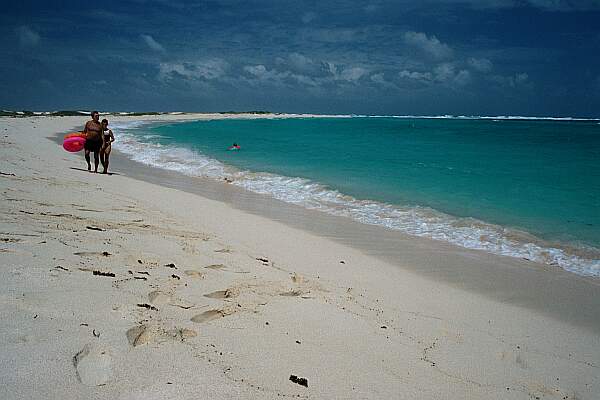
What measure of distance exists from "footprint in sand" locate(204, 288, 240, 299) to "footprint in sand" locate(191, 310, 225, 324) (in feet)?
1.04

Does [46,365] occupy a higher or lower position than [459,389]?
higher

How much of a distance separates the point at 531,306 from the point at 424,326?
63.5 inches

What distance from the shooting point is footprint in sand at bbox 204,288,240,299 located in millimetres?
3562

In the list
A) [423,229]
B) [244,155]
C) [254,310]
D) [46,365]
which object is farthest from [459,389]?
[244,155]

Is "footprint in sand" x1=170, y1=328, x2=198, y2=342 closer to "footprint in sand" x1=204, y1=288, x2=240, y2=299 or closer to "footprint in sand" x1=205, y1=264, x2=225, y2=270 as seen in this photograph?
"footprint in sand" x1=204, y1=288, x2=240, y2=299

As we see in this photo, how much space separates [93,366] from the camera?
231 centimetres

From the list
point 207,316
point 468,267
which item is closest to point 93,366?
point 207,316

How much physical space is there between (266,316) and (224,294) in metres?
0.56

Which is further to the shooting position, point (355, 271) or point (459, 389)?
point (355, 271)

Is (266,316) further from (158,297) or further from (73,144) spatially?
(73,144)

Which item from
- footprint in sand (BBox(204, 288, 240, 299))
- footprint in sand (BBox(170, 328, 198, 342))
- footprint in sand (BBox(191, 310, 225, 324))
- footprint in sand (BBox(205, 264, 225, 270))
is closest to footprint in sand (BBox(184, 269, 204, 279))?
footprint in sand (BBox(205, 264, 225, 270))

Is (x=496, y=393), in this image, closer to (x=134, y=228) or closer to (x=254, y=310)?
(x=254, y=310)

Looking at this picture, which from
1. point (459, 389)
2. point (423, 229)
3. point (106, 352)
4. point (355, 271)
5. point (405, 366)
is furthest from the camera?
point (423, 229)

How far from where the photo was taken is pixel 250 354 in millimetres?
2689
